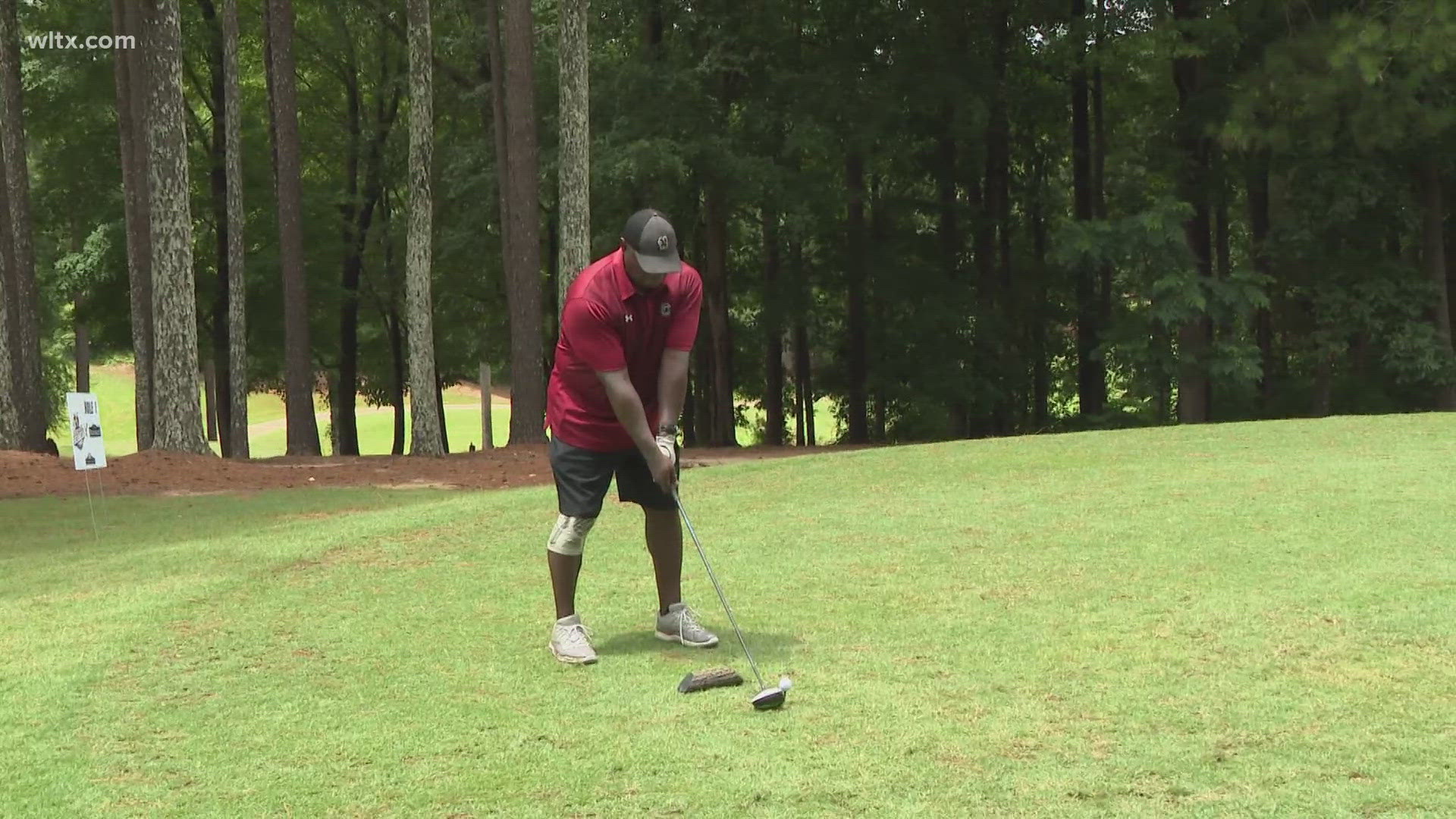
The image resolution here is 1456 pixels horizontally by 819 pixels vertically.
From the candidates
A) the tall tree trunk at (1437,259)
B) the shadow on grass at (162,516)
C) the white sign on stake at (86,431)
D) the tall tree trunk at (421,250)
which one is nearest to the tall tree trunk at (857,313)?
the tall tree trunk at (421,250)

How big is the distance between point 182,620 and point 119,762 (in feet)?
8.82

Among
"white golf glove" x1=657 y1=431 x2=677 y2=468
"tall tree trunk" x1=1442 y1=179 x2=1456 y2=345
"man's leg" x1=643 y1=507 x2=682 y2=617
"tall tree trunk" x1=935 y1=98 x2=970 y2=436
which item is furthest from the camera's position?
"tall tree trunk" x1=935 y1=98 x2=970 y2=436

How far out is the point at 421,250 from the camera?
23891 millimetres

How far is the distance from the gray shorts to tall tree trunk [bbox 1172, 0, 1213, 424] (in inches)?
754

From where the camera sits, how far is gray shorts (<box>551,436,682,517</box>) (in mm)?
6199

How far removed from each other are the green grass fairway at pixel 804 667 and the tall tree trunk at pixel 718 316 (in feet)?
62.2

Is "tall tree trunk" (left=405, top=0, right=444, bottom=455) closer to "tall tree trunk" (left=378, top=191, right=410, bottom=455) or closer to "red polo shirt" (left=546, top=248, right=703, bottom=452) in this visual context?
"tall tree trunk" (left=378, top=191, right=410, bottom=455)

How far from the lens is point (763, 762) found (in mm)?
4566

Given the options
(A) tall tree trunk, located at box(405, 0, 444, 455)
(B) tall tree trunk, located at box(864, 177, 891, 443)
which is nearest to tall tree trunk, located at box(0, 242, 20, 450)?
(A) tall tree trunk, located at box(405, 0, 444, 455)

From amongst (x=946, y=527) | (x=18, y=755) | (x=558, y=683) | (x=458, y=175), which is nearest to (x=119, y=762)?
(x=18, y=755)

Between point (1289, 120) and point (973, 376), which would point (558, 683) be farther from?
point (973, 376)

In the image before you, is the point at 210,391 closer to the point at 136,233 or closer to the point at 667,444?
the point at 136,233

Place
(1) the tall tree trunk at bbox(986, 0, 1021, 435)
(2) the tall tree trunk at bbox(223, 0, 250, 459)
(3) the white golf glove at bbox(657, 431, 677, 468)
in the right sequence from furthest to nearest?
(1) the tall tree trunk at bbox(986, 0, 1021, 435) < (2) the tall tree trunk at bbox(223, 0, 250, 459) < (3) the white golf glove at bbox(657, 431, 677, 468)

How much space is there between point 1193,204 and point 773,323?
9.92 metres
